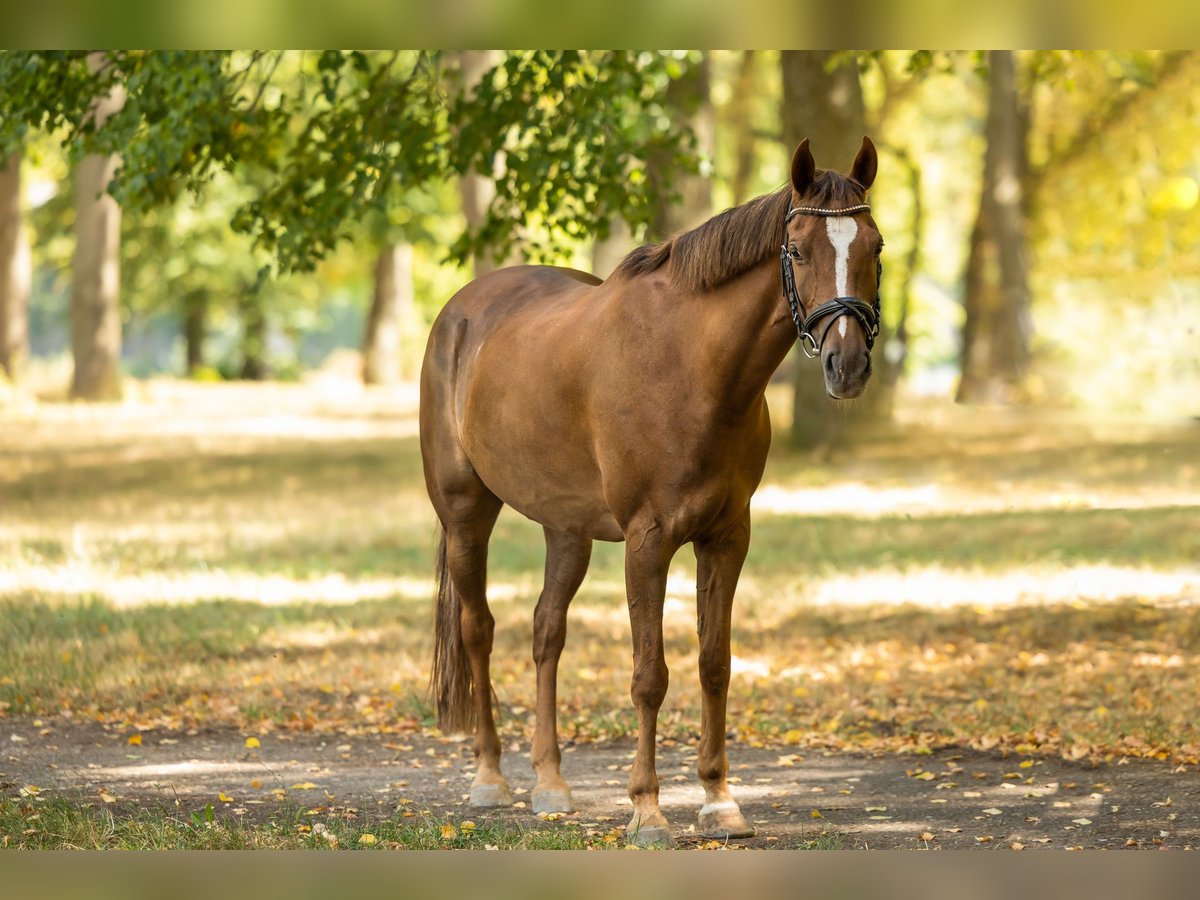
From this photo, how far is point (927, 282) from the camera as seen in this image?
47.1 meters

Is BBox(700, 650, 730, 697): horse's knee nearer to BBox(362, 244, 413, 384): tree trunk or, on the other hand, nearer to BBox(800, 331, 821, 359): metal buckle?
BBox(800, 331, 821, 359): metal buckle

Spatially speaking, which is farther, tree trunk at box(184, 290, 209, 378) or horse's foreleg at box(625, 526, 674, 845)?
tree trunk at box(184, 290, 209, 378)

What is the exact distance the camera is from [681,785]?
7488mm

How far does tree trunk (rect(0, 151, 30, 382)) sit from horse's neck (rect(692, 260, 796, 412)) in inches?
852

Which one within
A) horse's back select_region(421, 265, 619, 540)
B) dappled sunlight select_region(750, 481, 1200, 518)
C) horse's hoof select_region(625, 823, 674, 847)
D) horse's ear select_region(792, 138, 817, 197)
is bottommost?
horse's hoof select_region(625, 823, 674, 847)

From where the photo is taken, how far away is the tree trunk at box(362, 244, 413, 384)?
3375 centimetres

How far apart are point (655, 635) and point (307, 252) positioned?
16.8 feet

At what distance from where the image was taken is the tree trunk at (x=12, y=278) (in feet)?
83.5

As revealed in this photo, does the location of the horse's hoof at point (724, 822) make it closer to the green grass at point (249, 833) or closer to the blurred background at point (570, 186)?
the green grass at point (249, 833)

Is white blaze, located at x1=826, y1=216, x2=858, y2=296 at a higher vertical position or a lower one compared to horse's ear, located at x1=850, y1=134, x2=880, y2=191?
lower

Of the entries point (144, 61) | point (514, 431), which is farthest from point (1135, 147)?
point (514, 431)

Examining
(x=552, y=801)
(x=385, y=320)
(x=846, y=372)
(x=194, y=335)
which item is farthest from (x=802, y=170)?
(x=194, y=335)

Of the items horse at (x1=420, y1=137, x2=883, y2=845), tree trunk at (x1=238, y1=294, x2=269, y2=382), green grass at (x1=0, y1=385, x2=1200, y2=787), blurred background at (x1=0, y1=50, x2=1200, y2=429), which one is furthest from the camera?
tree trunk at (x1=238, y1=294, x2=269, y2=382)

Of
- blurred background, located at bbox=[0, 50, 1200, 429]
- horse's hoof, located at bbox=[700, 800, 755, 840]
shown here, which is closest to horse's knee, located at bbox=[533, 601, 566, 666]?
horse's hoof, located at bbox=[700, 800, 755, 840]
